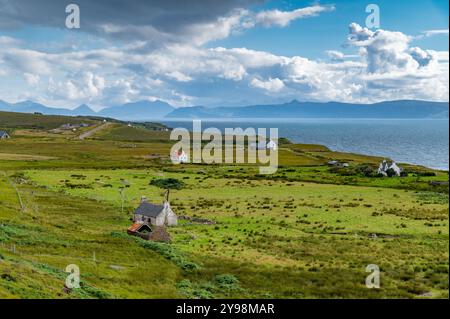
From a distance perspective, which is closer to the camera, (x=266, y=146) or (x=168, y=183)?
(x=168, y=183)

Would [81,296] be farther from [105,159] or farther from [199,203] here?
[105,159]

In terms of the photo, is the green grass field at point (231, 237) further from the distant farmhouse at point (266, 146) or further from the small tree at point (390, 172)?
the distant farmhouse at point (266, 146)

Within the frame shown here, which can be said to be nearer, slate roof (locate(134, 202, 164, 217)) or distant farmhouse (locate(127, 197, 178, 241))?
distant farmhouse (locate(127, 197, 178, 241))

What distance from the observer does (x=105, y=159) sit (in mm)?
119875

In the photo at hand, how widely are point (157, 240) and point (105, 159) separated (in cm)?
8468

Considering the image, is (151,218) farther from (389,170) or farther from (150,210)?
(389,170)

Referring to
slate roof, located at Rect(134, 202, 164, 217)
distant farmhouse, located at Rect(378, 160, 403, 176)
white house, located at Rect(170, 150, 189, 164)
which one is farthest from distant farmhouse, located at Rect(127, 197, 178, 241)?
white house, located at Rect(170, 150, 189, 164)

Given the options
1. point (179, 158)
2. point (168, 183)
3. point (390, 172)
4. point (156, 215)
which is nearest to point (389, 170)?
point (390, 172)

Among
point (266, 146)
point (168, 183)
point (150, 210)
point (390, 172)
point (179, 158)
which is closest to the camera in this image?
point (150, 210)

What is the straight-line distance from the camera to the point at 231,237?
42906mm

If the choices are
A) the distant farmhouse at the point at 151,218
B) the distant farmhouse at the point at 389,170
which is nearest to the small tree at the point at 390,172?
the distant farmhouse at the point at 389,170

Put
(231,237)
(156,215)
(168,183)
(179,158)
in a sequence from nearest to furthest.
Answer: (231,237) < (156,215) < (168,183) < (179,158)

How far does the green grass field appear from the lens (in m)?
26.9

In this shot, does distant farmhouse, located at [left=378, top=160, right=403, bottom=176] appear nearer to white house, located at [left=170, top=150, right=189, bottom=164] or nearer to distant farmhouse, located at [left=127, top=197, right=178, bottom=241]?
white house, located at [left=170, top=150, right=189, bottom=164]
